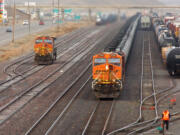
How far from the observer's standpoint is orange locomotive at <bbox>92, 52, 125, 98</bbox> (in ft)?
89.5

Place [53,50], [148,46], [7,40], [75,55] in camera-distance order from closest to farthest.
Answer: [53,50] < [75,55] < [148,46] < [7,40]

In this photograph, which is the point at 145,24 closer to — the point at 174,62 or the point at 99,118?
the point at 174,62

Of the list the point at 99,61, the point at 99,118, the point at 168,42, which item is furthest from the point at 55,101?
the point at 168,42

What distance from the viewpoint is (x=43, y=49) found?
4359 centimetres

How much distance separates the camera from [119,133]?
2039cm

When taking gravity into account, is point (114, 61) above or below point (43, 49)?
above

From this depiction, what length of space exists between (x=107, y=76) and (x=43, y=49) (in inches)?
702

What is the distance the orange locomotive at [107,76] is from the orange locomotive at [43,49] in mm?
16848

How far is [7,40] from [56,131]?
5538 centimetres

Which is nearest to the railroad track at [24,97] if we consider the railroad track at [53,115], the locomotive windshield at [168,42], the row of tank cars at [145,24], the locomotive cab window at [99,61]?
the railroad track at [53,115]

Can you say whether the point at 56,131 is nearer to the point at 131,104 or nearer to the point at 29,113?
the point at 29,113

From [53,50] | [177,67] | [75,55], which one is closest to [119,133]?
[177,67]

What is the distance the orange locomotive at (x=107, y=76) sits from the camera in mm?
27266

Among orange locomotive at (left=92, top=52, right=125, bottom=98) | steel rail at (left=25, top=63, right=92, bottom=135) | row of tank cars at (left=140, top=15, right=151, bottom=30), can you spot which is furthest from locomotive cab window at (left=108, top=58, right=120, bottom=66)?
row of tank cars at (left=140, top=15, right=151, bottom=30)
